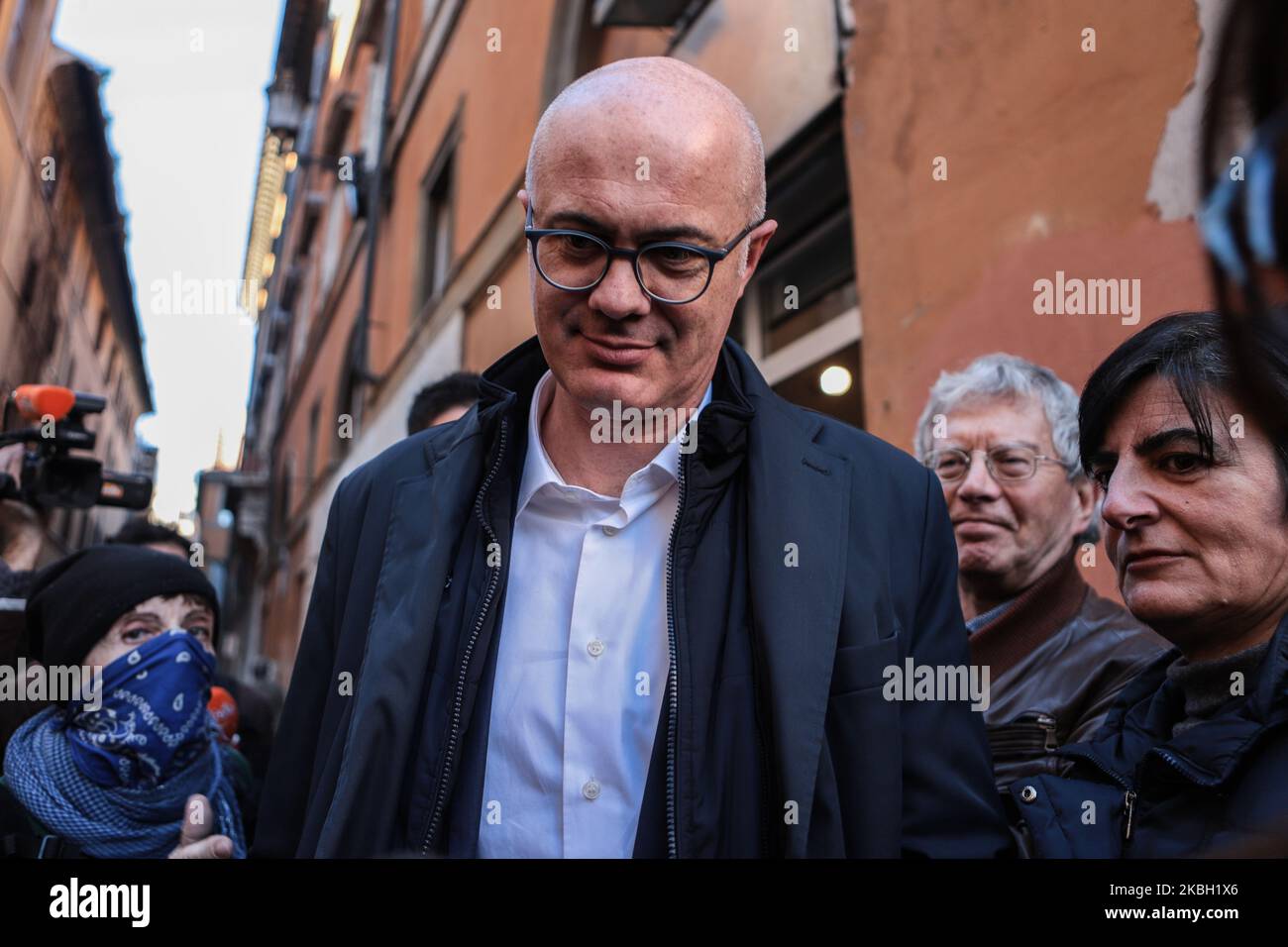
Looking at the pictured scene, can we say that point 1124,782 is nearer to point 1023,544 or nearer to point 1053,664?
point 1053,664

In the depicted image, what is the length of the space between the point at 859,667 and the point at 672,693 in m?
0.24

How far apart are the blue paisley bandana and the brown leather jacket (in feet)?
5.28

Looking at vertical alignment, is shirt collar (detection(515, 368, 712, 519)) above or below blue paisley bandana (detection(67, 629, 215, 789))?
above

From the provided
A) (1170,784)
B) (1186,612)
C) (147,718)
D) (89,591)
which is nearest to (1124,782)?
(1170,784)

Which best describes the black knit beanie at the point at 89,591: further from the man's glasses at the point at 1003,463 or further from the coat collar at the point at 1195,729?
the coat collar at the point at 1195,729

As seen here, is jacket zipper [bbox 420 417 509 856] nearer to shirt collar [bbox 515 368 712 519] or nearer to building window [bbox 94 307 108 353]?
shirt collar [bbox 515 368 712 519]

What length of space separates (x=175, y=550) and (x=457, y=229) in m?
5.45

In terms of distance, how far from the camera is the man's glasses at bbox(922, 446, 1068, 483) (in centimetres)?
226

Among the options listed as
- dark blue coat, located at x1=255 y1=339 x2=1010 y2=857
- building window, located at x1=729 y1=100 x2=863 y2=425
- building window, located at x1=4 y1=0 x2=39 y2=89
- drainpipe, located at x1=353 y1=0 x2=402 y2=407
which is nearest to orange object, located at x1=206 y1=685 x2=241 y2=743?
dark blue coat, located at x1=255 y1=339 x2=1010 y2=857

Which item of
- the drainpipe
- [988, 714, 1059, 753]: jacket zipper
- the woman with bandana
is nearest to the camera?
[988, 714, 1059, 753]: jacket zipper

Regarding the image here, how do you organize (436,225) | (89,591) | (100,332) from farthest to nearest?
(100,332), (436,225), (89,591)

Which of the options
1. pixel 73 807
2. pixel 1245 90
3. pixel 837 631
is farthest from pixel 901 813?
pixel 73 807

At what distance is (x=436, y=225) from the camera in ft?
34.1

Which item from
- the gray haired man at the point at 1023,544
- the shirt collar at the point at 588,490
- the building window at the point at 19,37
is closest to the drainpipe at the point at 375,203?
the building window at the point at 19,37
